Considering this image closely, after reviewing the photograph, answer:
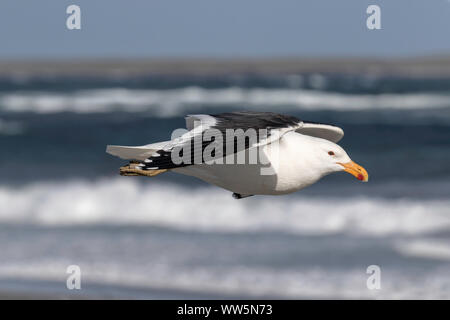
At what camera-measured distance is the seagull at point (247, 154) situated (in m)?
4.02

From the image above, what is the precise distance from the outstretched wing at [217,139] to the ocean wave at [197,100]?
51.0 ft

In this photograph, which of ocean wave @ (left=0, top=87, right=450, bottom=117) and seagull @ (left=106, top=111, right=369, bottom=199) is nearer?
seagull @ (left=106, top=111, right=369, bottom=199)

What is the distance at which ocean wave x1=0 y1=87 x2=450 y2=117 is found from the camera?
21875 millimetres

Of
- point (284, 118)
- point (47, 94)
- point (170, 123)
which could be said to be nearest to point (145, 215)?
point (284, 118)

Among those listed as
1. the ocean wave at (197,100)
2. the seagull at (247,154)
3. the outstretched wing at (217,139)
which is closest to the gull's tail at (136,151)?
the seagull at (247,154)

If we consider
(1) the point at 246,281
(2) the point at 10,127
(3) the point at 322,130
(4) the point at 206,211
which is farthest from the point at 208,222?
(2) the point at 10,127

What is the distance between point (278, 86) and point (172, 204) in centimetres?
1875

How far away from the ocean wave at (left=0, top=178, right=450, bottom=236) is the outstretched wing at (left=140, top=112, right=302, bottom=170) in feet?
16.4

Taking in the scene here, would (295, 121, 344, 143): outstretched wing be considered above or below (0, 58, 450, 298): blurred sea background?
above

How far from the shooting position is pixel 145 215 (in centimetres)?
1005

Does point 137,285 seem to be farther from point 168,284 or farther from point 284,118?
point 284,118

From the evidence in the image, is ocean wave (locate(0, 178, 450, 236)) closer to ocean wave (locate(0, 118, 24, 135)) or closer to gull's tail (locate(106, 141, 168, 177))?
gull's tail (locate(106, 141, 168, 177))

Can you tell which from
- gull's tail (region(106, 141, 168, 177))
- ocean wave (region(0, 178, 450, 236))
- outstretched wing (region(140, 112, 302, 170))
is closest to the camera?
outstretched wing (region(140, 112, 302, 170))

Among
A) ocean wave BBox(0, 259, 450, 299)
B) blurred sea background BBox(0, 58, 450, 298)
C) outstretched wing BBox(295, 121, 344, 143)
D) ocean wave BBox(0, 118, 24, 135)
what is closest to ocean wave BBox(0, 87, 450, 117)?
ocean wave BBox(0, 118, 24, 135)
